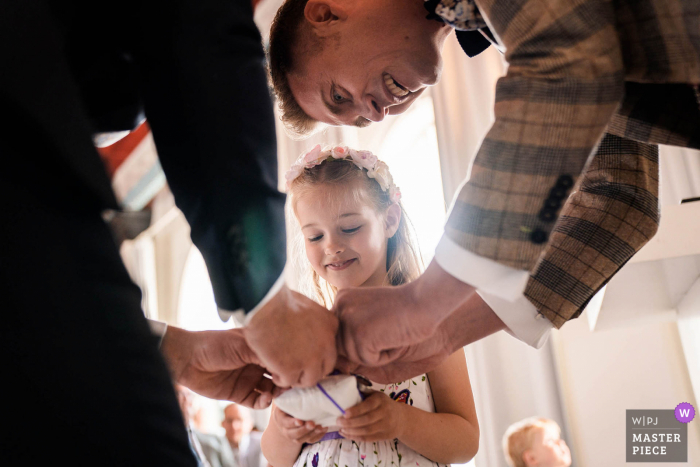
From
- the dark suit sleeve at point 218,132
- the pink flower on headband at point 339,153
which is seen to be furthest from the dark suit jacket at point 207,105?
the pink flower on headband at point 339,153

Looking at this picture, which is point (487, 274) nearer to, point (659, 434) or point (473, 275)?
point (473, 275)

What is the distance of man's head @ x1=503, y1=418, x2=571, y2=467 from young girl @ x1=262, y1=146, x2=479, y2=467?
2.96 ft

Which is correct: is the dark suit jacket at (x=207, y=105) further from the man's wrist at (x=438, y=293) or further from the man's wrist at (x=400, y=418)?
the man's wrist at (x=400, y=418)

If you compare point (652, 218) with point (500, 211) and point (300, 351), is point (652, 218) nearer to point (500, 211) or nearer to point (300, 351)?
point (500, 211)

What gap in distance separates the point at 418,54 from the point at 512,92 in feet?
1.36

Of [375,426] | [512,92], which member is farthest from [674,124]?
[375,426]

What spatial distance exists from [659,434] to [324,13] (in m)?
2.38

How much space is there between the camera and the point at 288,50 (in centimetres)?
115

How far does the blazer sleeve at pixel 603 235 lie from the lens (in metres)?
0.94

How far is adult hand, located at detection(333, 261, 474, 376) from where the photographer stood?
73 centimetres

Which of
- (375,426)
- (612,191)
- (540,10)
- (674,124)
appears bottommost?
(375,426)

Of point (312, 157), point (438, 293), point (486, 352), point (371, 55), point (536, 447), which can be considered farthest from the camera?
point (486, 352)

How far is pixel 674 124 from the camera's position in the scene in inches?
30.6

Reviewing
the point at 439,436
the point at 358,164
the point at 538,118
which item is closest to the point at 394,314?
the point at 538,118
